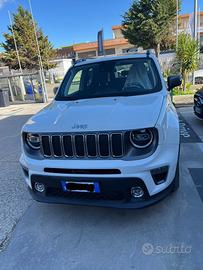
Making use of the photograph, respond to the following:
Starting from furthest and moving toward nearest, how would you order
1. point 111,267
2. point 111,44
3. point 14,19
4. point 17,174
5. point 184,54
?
1. point 111,44
2. point 14,19
3. point 184,54
4. point 17,174
5. point 111,267

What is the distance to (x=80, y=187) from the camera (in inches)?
106

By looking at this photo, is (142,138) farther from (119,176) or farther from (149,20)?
(149,20)

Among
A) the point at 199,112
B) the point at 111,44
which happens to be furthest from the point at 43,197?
the point at 111,44

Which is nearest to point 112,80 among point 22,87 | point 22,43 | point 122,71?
point 122,71

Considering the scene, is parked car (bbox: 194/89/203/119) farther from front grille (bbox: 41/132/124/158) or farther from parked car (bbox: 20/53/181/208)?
front grille (bbox: 41/132/124/158)

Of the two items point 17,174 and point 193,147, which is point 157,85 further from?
point 17,174

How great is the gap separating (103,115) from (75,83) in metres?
1.76

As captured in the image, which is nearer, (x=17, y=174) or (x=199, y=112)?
(x=17, y=174)

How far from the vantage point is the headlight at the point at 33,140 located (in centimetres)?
286

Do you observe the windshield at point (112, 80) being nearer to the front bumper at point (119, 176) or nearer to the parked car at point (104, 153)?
the parked car at point (104, 153)

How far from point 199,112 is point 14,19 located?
102 feet

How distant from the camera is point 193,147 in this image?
5320 millimetres

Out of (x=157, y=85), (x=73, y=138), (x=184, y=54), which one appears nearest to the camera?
(x=73, y=138)

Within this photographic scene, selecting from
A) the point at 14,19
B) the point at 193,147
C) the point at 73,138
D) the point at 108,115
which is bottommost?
the point at 193,147
